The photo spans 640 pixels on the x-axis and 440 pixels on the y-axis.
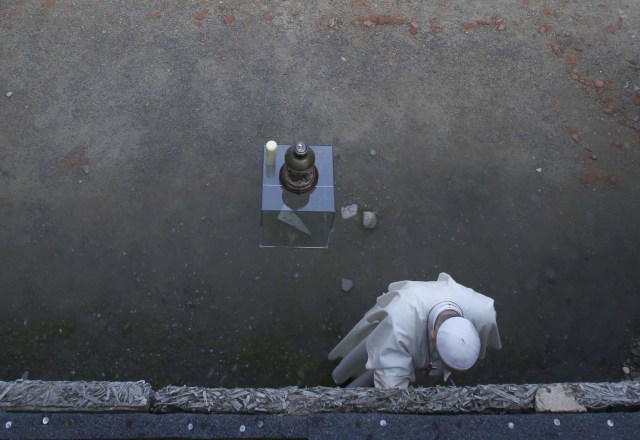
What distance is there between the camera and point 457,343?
260 cm

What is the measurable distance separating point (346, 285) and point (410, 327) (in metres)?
1.38

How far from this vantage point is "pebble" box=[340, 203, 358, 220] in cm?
448

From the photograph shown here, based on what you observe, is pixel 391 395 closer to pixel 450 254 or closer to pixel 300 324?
pixel 300 324

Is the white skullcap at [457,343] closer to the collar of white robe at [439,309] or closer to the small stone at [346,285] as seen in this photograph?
A: the collar of white robe at [439,309]

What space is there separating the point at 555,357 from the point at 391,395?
2055 millimetres

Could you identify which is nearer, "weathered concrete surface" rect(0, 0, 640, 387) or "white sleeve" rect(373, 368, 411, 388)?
"white sleeve" rect(373, 368, 411, 388)

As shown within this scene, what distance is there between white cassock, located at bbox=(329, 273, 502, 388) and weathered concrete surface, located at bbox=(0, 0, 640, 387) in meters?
1.09

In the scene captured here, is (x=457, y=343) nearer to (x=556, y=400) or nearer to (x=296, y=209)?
(x=556, y=400)

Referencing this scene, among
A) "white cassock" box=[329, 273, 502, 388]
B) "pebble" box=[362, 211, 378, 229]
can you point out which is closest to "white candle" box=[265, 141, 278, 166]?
"pebble" box=[362, 211, 378, 229]

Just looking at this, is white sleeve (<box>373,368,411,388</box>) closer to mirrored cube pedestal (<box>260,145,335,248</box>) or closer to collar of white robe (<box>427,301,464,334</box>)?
collar of white robe (<box>427,301,464,334</box>)

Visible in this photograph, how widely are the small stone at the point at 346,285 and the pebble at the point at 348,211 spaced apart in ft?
1.76

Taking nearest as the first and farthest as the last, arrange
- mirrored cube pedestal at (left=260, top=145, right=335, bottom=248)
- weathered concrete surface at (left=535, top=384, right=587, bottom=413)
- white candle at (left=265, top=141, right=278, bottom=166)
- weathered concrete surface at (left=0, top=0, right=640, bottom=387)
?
weathered concrete surface at (left=535, top=384, right=587, bottom=413)
white candle at (left=265, top=141, right=278, bottom=166)
weathered concrete surface at (left=0, top=0, right=640, bottom=387)
mirrored cube pedestal at (left=260, top=145, right=335, bottom=248)

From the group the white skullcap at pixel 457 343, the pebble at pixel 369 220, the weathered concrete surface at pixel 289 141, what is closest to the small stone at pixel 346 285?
the weathered concrete surface at pixel 289 141

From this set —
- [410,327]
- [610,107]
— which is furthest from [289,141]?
[610,107]
